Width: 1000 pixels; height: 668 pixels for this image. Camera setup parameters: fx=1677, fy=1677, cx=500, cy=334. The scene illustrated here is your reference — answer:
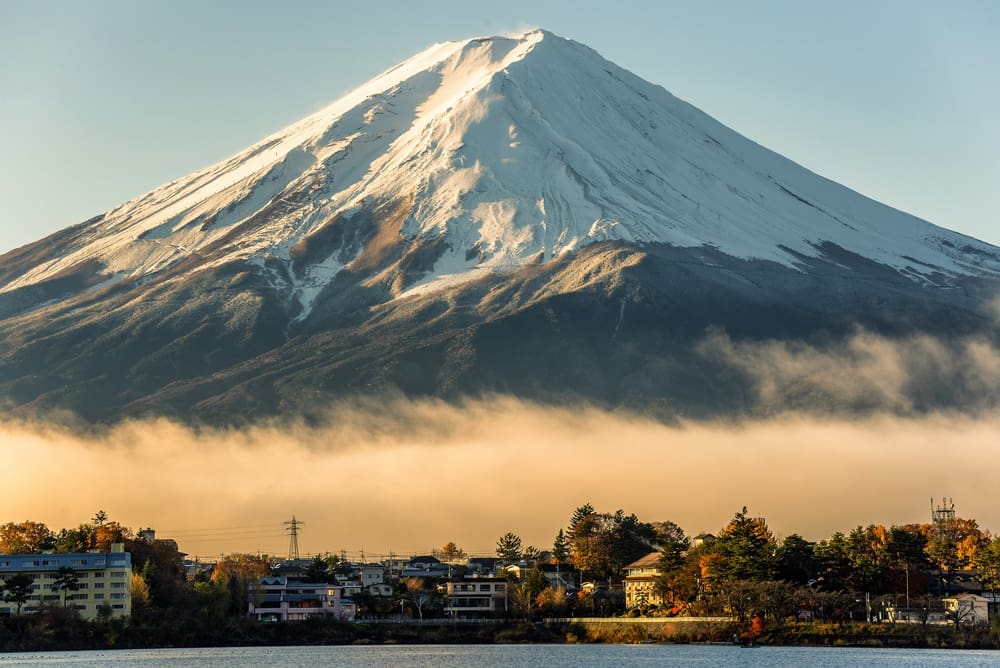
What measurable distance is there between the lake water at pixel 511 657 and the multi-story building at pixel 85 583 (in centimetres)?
613

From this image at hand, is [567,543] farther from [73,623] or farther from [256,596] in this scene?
[73,623]

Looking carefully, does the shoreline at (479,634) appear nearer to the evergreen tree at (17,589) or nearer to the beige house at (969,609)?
the evergreen tree at (17,589)

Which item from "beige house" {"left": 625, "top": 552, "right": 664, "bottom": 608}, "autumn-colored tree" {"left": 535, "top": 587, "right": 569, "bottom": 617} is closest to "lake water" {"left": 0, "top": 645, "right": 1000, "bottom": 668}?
"autumn-colored tree" {"left": 535, "top": 587, "right": 569, "bottom": 617}

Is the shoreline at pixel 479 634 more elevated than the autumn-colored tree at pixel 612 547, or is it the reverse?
the autumn-colored tree at pixel 612 547

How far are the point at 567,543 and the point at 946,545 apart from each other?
4930cm

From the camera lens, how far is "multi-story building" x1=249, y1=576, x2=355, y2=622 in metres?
124

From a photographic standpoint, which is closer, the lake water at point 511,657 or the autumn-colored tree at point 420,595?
the lake water at point 511,657

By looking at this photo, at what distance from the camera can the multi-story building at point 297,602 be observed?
124m

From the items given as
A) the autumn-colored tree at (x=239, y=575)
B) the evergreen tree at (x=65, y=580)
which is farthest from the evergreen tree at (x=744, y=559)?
the evergreen tree at (x=65, y=580)

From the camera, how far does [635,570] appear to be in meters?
137

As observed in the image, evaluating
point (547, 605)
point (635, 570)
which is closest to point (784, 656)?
point (547, 605)

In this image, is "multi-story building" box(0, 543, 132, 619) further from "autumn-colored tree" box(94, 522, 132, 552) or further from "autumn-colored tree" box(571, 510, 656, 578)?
"autumn-colored tree" box(571, 510, 656, 578)

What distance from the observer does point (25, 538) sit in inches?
5453

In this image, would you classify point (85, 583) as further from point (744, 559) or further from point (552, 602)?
point (744, 559)
